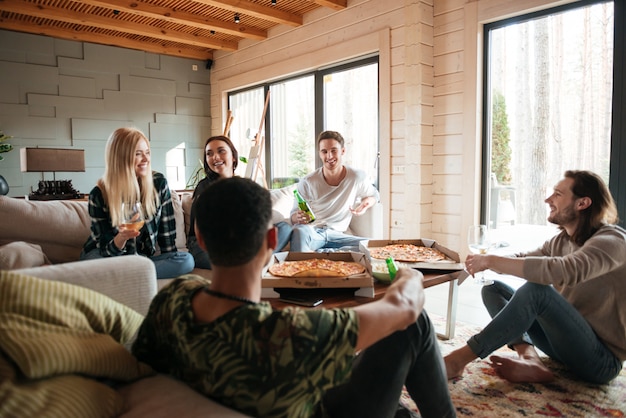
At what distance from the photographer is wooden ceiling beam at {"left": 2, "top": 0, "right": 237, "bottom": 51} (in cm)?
501

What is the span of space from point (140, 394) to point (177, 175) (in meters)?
6.36

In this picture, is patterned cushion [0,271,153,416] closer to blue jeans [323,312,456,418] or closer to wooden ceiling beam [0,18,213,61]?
blue jeans [323,312,456,418]

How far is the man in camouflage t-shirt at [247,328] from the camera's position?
80 cm

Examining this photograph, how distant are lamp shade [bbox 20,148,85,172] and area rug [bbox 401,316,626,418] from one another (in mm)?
4583

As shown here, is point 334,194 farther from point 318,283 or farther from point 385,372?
point 385,372

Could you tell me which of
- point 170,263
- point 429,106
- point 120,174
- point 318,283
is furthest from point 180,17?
point 318,283

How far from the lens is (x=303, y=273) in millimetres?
1636

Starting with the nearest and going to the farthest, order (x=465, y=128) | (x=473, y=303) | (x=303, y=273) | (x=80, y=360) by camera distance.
Result: (x=80, y=360)
(x=303, y=273)
(x=473, y=303)
(x=465, y=128)

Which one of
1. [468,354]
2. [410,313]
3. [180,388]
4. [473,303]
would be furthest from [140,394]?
[473,303]

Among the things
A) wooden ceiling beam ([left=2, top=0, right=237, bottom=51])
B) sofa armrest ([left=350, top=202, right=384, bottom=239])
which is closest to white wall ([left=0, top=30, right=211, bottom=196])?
wooden ceiling beam ([left=2, top=0, right=237, bottom=51])

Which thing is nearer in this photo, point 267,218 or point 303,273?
point 267,218

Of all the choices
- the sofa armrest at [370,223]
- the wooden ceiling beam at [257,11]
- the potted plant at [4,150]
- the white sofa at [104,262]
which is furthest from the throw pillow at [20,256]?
the wooden ceiling beam at [257,11]

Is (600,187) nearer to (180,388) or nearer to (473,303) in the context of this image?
(473,303)

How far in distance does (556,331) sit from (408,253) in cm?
68
